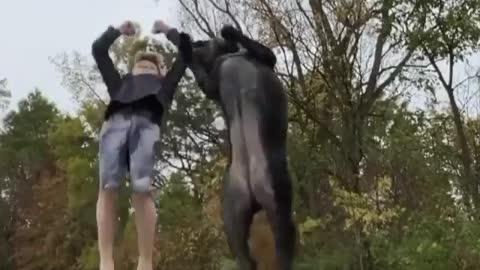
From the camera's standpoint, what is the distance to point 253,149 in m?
4.84

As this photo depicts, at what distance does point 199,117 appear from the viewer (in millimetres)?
22031

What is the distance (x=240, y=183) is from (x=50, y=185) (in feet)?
64.4

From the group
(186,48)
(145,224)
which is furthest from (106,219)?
(186,48)

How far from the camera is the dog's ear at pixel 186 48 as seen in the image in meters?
5.22

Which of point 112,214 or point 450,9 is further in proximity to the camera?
point 450,9

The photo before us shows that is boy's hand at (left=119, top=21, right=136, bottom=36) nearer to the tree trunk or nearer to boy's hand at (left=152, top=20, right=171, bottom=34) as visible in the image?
boy's hand at (left=152, top=20, right=171, bottom=34)

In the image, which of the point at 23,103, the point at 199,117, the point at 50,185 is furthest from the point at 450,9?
the point at 23,103

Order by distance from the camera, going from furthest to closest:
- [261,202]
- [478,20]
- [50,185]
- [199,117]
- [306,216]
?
[50,185] < [199,117] < [306,216] < [478,20] < [261,202]

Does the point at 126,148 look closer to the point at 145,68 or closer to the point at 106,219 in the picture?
the point at 106,219

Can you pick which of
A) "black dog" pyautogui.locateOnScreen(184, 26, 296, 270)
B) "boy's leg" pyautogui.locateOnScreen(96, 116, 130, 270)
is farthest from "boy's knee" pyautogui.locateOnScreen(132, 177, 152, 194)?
"black dog" pyautogui.locateOnScreen(184, 26, 296, 270)

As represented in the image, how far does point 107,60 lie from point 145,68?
0.66ft

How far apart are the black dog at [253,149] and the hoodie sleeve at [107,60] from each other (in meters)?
0.56

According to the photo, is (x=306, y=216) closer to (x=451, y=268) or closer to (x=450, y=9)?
(x=451, y=268)

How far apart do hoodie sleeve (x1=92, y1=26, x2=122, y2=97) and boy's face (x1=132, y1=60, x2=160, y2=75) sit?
101mm
